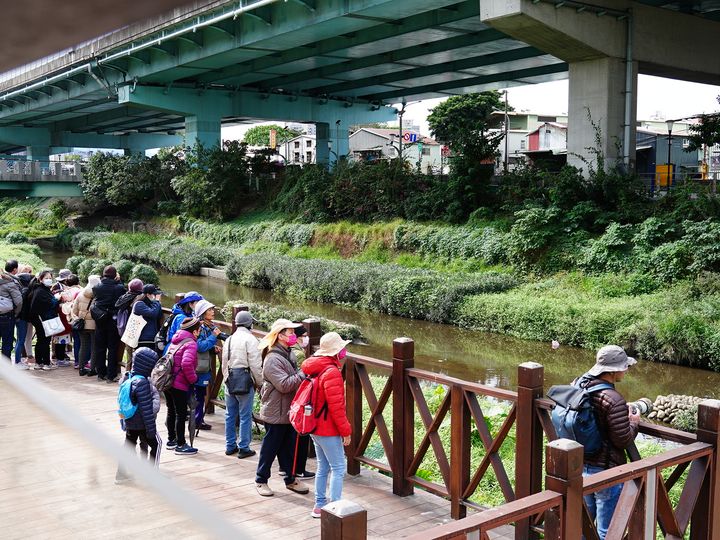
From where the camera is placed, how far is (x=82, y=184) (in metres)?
43.3

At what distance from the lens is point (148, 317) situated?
8242mm

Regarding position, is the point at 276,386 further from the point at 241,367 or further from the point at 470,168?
the point at 470,168

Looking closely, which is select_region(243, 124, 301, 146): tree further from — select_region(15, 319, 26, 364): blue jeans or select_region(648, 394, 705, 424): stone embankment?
select_region(648, 394, 705, 424): stone embankment

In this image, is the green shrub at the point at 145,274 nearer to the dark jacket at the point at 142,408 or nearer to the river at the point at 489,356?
the river at the point at 489,356

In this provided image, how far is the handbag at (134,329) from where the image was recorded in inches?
323

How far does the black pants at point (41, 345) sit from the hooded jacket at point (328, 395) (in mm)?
6397

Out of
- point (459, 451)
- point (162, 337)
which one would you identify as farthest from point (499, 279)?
point (459, 451)

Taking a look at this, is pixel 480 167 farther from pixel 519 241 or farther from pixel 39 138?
pixel 39 138

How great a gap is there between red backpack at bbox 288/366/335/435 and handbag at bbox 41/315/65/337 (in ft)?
20.0

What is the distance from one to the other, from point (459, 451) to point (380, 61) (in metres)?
27.2

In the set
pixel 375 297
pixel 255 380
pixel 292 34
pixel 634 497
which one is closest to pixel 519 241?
pixel 375 297

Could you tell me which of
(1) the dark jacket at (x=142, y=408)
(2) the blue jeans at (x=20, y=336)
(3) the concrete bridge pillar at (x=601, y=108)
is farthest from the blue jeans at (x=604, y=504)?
(3) the concrete bridge pillar at (x=601, y=108)

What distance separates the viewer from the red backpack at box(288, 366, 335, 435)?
550cm

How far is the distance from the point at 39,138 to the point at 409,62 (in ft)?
117
